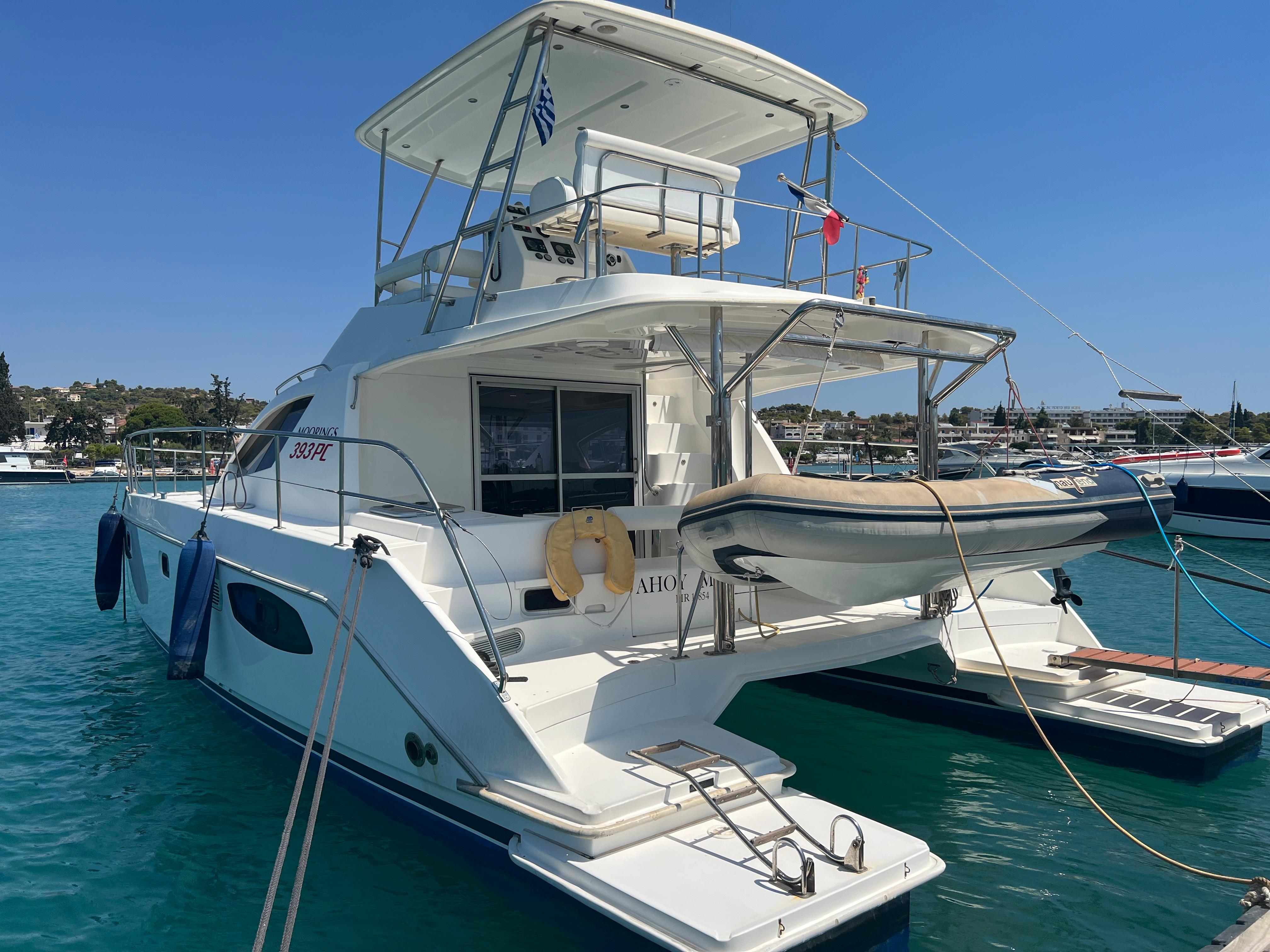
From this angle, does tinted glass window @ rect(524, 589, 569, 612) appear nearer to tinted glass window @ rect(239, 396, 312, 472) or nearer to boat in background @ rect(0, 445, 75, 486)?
tinted glass window @ rect(239, 396, 312, 472)

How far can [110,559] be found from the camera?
31.5 feet

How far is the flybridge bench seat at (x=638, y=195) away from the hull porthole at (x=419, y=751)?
327cm

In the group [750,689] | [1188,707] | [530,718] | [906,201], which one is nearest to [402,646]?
[530,718]

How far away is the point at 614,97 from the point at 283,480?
4337 mm

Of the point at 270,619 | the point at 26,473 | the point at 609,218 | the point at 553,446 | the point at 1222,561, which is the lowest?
the point at 26,473

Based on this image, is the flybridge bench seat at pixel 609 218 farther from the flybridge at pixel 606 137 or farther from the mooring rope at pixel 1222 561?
the mooring rope at pixel 1222 561

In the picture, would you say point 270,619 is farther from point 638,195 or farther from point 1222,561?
point 1222,561

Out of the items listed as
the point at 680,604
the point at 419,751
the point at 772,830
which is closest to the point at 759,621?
the point at 680,604

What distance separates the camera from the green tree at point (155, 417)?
9144 cm

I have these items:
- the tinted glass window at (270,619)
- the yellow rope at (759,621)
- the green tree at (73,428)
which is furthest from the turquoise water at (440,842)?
the green tree at (73,428)

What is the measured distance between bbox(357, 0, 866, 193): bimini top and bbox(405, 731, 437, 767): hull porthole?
14.5 feet

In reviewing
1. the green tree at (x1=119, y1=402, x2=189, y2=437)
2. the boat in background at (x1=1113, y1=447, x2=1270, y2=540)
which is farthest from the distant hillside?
the boat in background at (x1=1113, y1=447, x2=1270, y2=540)

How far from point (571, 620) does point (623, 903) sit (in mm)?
2255

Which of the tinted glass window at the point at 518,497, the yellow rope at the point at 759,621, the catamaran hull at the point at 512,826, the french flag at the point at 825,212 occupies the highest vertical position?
the french flag at the point at 825,212
